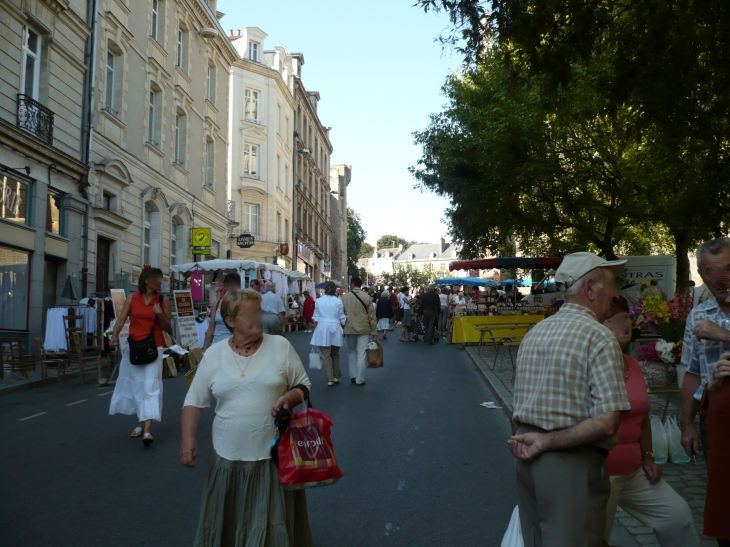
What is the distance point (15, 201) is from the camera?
17.2 meters

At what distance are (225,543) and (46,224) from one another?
54.6ft

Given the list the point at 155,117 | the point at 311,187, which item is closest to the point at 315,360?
the point at 155,117

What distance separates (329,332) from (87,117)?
37.1ft

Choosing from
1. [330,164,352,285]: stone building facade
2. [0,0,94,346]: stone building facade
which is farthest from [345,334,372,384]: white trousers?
[330,164,352,285]: stone building facade

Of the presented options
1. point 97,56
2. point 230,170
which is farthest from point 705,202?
point 230,170

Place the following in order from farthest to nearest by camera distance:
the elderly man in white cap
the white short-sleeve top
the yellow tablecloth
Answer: the yellow tablecloth, the white short-sleeve top, the elderly man in white cap

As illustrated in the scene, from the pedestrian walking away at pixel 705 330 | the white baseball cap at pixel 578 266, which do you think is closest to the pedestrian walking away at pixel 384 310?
the pedestrian walking away at pixel 705 330

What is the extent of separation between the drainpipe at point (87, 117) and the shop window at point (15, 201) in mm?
2405

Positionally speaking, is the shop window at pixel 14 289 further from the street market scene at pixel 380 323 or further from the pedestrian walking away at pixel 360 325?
the pedestrian walking away at pixel 360 325

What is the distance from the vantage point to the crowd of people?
9.27 ft

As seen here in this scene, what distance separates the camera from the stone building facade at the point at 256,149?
44.8m

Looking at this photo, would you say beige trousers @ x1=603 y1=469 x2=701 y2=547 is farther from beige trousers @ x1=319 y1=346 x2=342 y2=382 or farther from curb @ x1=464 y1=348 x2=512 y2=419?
beige trousers @ x1=319 y1=346 x2=342 y2=382

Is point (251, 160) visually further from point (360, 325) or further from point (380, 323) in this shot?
point (360, 325)

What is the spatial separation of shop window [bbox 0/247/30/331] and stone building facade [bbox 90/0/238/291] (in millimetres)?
3054
